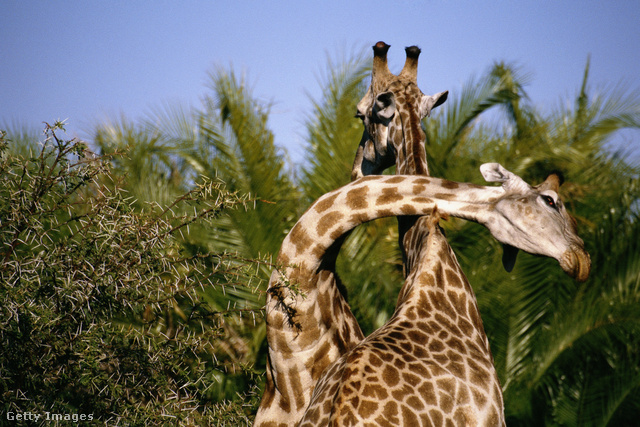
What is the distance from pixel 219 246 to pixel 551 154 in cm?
441

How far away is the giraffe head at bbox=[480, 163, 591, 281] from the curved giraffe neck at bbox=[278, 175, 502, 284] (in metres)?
0.10

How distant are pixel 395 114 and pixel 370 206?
0.98 meters

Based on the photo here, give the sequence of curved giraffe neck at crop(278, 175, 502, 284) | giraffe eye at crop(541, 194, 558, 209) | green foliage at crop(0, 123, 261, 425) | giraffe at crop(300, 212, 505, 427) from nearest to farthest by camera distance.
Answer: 1. giraffe at crop(300, 212, 505, 427)
2. giraffe eye at crop(541, 194, 558, 209)
3. green foliage at crop(0, 123, 261, 425)
4. curved giraffe neck at crop(278, 175, 502, 284)

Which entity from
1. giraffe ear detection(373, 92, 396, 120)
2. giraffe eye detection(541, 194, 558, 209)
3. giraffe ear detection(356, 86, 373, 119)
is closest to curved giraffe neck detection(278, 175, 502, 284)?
giraffe eye detection(541, 194, 558, 209)

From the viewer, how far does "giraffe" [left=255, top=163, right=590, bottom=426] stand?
3174mm

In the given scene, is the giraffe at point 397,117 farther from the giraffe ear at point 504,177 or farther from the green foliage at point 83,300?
the green foliage at point 83,300

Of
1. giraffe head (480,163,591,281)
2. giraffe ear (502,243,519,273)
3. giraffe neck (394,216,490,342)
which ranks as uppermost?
giraffe head (480,163,591,281)

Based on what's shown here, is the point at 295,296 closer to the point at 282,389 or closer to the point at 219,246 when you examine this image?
the point at 282,389

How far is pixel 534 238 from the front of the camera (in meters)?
2.88

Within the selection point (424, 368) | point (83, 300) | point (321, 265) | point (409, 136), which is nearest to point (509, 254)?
point (424, 368)

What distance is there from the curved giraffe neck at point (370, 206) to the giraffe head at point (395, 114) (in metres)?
0.51

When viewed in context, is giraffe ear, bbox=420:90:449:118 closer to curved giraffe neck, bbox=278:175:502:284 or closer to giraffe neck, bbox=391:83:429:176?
giraffe neck, bbox=391:83:429:176

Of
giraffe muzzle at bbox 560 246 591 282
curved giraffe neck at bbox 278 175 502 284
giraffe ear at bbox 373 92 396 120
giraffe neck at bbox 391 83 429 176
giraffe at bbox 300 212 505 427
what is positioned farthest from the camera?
giraffe ear at bbox 373 92 396 120

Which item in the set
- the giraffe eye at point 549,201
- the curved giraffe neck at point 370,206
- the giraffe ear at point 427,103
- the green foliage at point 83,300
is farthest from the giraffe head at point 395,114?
the green foliage at point 83,300
